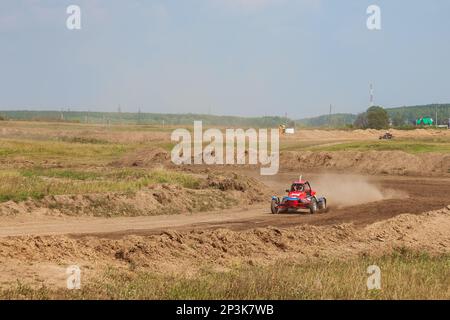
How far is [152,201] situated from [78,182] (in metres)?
5.00

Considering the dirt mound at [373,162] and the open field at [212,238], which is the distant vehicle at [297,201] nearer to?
the open field at [212,238]

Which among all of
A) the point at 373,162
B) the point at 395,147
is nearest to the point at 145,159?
the point at 373,162

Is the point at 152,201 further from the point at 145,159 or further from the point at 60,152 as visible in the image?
the point at 60,152

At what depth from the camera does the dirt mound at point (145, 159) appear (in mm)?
64250

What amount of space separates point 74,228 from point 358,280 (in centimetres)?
1291

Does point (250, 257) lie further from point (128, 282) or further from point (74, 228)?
point (74, 228)

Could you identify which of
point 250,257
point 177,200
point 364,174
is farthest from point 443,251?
point 364,174

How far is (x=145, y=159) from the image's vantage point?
66062mm

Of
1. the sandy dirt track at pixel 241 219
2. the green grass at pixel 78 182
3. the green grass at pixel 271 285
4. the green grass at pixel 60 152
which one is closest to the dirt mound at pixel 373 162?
the sandy dirt track at pixel 241 219

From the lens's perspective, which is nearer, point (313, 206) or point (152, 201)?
point (313, 206)

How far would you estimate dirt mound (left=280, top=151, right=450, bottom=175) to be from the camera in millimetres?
55750

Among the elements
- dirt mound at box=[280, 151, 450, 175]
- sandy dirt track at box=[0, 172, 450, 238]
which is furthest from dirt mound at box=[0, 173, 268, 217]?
dirt mound at box=[280, 151, 450, 175]

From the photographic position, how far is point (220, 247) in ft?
60.4

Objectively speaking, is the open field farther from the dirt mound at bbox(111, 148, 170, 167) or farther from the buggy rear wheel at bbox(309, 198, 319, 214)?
the dirt mound at bbox(111, 148, 170, 167)
